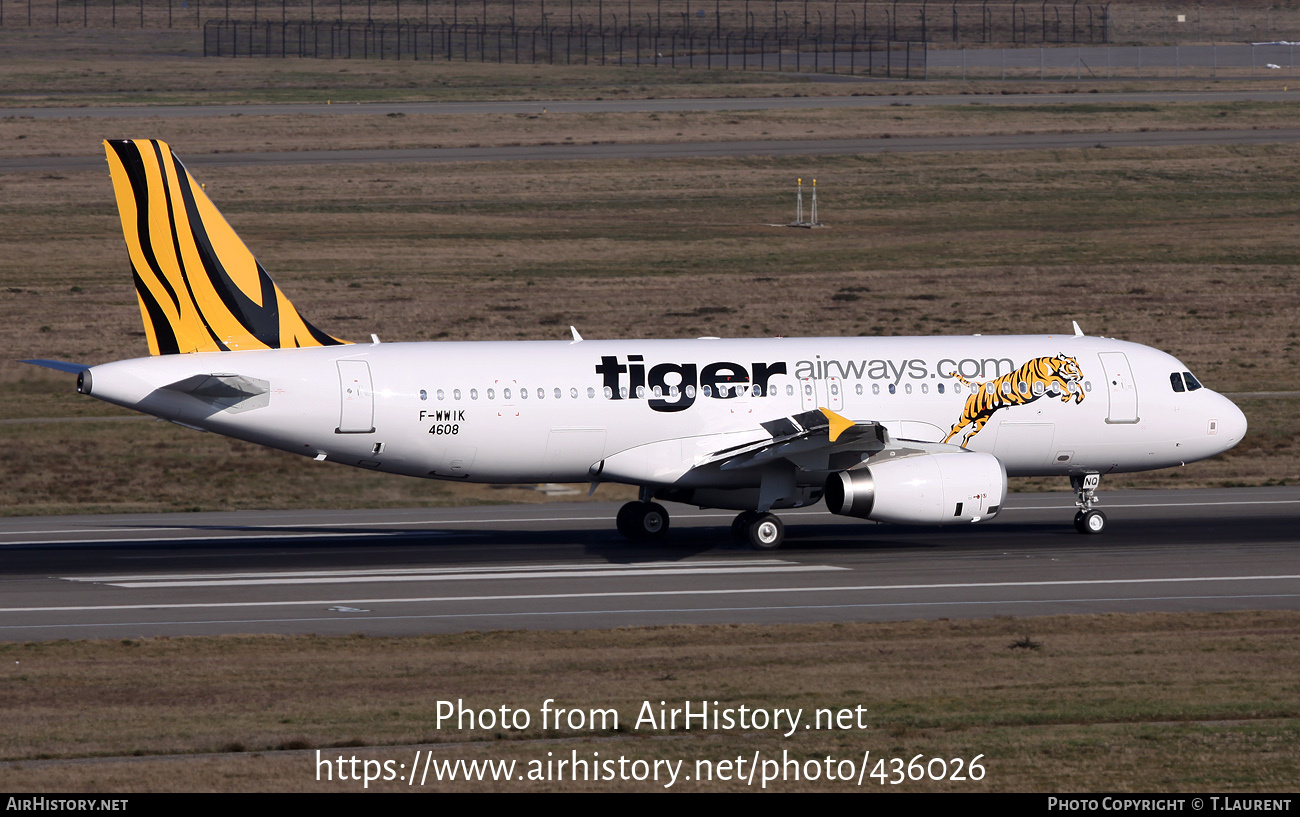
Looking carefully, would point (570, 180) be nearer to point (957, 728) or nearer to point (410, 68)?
point (410, 68)

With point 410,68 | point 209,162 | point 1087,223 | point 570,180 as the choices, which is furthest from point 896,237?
point 410,68

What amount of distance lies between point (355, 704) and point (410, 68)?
118 meters

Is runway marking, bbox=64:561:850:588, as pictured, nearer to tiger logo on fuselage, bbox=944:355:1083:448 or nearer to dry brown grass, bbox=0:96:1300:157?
tiger logo on fuselage, bbox=944:355:1083:448

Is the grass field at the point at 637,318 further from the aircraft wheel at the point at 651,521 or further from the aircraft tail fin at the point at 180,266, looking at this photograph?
the aircraft tail fin at the point at 180,266

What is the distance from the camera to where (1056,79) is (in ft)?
433

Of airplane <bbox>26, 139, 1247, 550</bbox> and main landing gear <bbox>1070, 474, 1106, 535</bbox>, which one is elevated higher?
airplane <bbox>26, 139, 1247, 550</bbox>

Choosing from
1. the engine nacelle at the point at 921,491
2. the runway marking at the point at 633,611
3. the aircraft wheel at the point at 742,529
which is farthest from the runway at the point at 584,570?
the engine nacelle at the point at 921,491

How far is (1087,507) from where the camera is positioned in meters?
38.5

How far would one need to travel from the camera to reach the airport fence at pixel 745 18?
169 metres

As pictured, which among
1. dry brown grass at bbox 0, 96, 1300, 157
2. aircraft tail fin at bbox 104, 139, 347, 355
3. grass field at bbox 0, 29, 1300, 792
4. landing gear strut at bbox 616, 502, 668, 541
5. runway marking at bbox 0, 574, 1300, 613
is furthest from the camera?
dry brown grass at bbox 0, 96, 1300, 157

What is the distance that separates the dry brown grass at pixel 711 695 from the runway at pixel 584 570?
6.09ft

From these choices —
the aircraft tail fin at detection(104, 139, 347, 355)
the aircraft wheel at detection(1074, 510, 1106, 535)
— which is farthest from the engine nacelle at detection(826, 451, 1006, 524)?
the aircraft tail fin at detection(104, 139, 347, 355)

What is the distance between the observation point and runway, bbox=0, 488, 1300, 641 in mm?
29172

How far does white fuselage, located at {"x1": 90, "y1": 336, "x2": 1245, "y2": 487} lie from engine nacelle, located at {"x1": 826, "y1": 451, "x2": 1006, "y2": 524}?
2262mm
